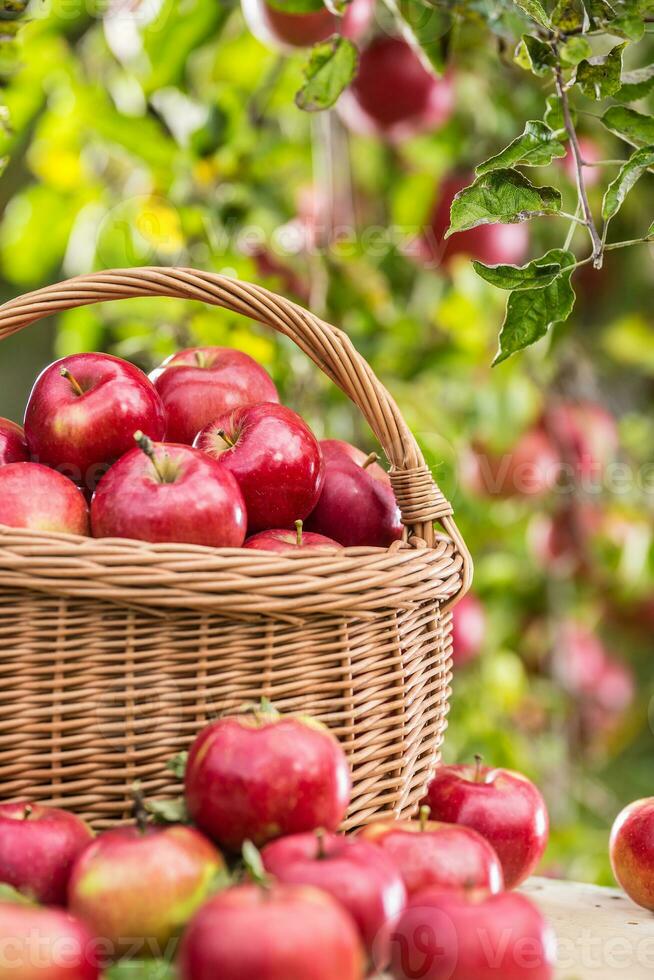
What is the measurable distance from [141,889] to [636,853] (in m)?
0.49

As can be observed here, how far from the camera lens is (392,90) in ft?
5.36

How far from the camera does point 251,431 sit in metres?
0.86

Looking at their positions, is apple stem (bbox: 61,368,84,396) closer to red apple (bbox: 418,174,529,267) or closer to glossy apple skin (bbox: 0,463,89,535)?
glossy apple skin (bbox: 0,463,89,535)

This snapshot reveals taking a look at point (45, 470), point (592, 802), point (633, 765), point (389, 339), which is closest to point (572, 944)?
point (45, 470)

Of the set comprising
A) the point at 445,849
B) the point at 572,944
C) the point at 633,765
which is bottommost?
the point at 633,765

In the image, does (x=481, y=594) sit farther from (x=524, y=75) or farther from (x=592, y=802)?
(x=524, y=75)

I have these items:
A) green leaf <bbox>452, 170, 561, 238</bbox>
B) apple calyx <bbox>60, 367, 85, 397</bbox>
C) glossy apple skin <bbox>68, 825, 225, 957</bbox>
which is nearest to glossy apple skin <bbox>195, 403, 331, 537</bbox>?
apple calyx <bbox>60, 367, 85, 397</bbox>

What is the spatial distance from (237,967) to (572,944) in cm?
42

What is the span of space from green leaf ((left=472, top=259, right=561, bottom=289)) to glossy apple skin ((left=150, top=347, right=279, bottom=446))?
26cm

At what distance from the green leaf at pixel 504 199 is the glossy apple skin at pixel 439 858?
42 centimetres

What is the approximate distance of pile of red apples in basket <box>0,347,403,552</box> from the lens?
2.45ft

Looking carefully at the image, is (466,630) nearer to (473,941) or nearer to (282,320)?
(282,320)

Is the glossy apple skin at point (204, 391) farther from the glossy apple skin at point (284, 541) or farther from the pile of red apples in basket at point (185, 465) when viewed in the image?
the glossy apple skin at point (284, 541)

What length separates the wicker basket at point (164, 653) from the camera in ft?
2.22
